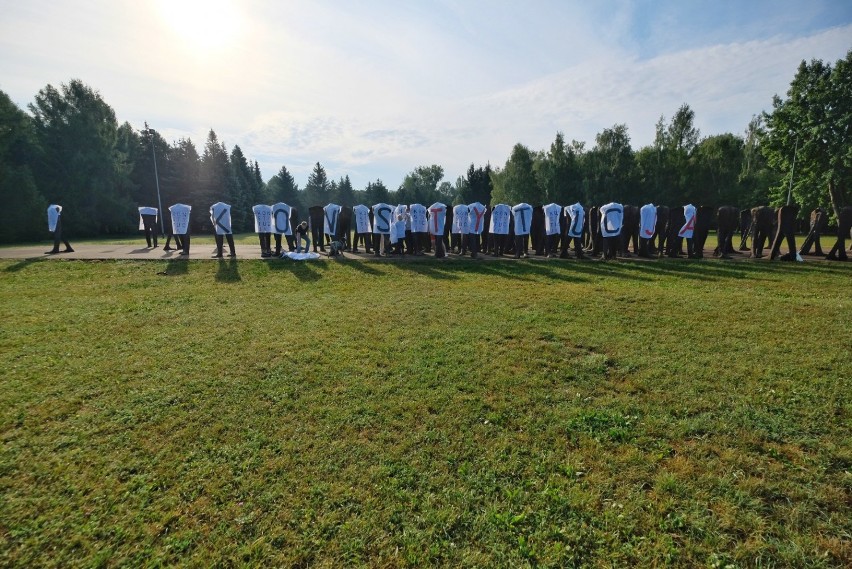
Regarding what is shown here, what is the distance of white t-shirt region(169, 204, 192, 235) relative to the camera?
1391cm

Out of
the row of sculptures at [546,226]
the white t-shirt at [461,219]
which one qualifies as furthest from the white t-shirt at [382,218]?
the white t-shirt at [461,219]

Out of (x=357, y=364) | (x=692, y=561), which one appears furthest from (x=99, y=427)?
(x=692, y=561)

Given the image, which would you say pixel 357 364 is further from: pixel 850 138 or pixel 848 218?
pixel 850 138

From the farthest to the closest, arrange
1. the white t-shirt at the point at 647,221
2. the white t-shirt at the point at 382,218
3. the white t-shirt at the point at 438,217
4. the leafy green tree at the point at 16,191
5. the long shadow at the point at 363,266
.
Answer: the leafy green tree at the point at 16,191 → the white t-shirt at the point at 382,218 → the white t-shirt at the point at 438,217 → the white t-shirt at the point at 647,221 → the long shadow at the point at 363,266

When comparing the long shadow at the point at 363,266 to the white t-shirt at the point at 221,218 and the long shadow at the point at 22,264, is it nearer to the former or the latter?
the white t-shirt at the point at 221,218

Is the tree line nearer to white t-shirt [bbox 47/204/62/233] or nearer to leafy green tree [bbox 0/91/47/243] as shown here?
leafy green tree [bbox 0/91/47/243]

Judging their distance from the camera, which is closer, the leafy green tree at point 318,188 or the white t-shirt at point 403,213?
the white t-shirt at point 403,213

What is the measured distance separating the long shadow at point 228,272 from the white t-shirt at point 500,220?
911 cm

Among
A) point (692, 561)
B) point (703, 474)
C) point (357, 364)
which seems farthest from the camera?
point (357, 364)

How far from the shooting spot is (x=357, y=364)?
16.6ft

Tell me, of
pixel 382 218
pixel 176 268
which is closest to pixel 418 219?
pixel 382 218

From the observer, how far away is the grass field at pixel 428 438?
2.49 m

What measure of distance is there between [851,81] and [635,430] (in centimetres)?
3427

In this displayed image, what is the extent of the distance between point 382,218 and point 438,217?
7.91ft
